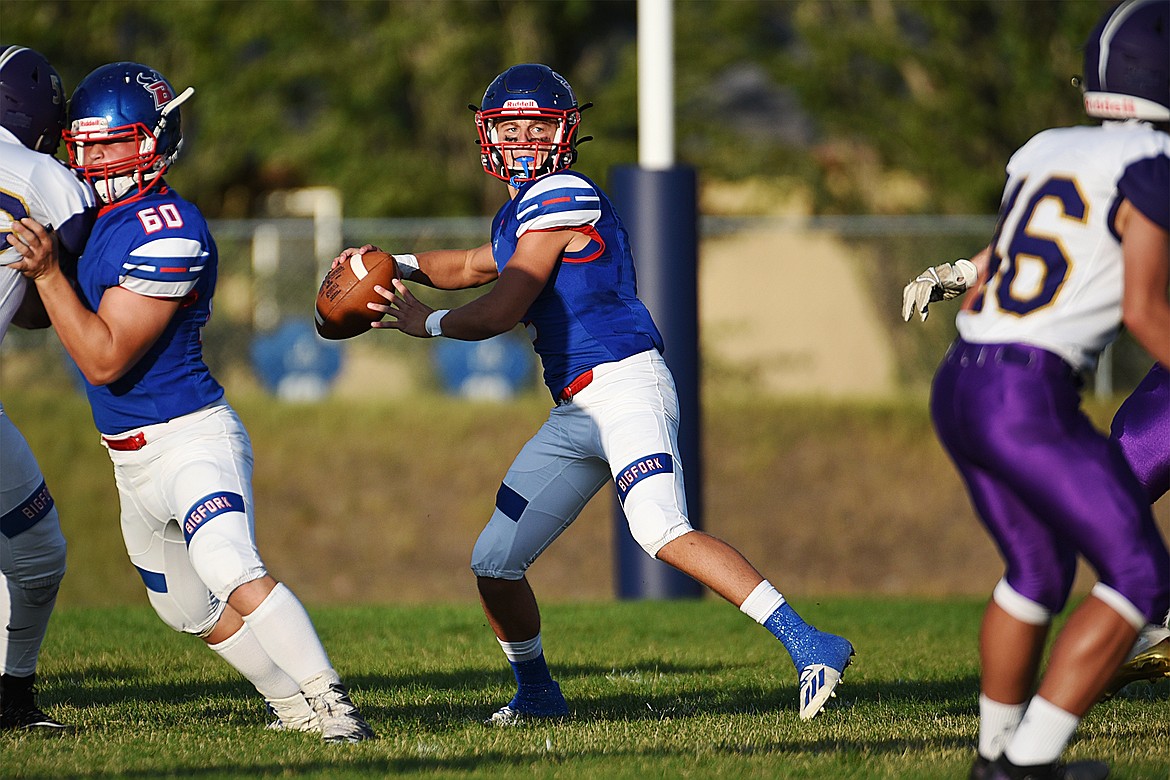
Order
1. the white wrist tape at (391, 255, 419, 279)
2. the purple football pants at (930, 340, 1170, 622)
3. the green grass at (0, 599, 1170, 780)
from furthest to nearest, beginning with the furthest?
the white wrist tape at (391, 255, 419, 279) < the green grass at (0, 599, 1170, 780) < the purple football pants at (930, 340, 1170, 622)

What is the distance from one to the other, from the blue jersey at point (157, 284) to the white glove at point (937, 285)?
217 centimetres

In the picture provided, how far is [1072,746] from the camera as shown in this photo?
4.63m

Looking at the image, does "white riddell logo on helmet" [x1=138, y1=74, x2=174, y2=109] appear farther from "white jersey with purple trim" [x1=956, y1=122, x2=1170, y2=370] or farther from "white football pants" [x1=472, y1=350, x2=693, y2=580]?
"white jersey with purple trim" [x1=956, y1=122, x2=1170, y2=370]

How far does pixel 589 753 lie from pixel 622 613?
376 cm

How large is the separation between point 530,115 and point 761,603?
5.95 ft

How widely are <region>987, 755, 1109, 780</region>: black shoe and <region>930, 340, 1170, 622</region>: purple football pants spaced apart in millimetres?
404

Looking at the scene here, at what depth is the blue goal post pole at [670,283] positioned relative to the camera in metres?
9.20

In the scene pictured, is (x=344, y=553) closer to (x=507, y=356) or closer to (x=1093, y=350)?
(x=507, y=356)

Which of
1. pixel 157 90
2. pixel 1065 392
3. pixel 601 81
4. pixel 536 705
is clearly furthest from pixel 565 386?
pixel 601 81

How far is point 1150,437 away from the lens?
549cm

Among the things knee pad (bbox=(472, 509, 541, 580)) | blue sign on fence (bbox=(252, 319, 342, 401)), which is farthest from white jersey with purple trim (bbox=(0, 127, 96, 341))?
blue sign on fence (bbox=(252, 319, 342, 401))

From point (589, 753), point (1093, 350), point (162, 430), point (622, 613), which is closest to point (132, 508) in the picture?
point (162, 430)

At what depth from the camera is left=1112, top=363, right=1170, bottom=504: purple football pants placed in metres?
5.47

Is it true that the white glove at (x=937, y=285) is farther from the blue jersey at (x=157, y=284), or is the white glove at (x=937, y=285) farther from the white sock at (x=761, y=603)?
the blue jersey at (x=157, y=284)
